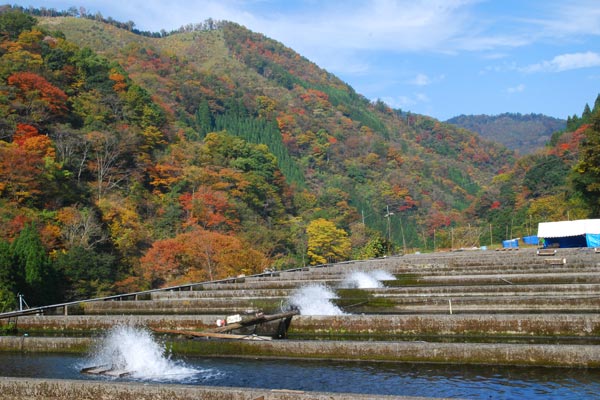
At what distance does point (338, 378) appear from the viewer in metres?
9.85

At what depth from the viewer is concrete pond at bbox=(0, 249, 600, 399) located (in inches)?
410

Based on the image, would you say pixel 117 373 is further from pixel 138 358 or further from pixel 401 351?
pixel 401 351

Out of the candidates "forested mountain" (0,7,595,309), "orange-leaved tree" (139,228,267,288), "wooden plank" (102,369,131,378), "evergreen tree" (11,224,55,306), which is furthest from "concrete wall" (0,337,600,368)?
"orange-leaved tree" (139,228,267,288)

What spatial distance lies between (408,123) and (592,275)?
13679 centimetres

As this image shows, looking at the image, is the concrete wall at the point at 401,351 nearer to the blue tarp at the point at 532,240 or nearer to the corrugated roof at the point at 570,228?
the corrugated roof at the point at 570,228

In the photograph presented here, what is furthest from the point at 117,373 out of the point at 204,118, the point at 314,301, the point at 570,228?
the point at 204,118

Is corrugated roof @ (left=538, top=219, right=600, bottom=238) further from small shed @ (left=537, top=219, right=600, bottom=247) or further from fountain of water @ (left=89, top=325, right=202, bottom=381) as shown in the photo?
fountain of water @ (left=89, top=325, right=202, bottom=381)

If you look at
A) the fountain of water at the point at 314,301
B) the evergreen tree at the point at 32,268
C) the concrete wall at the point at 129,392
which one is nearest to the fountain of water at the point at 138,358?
the concrete wall at the point at 129,392

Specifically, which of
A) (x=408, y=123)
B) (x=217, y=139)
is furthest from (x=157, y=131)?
(x=408, y=123)

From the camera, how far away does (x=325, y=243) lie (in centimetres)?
5994

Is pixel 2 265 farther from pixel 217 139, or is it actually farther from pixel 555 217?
pixel 555 217

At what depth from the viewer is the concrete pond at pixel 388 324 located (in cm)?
1041

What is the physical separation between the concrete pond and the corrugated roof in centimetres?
2035

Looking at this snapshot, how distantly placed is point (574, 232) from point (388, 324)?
105 feet
